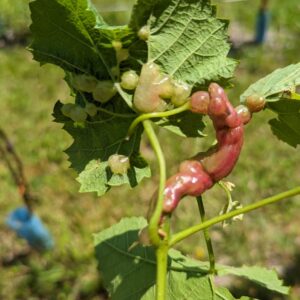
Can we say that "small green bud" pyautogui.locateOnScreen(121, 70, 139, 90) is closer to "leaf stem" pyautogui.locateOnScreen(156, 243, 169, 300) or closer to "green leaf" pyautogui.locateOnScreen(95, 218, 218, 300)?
"leaf stem" pyautogui.locateOnScreen(156, 243, 169, 300)

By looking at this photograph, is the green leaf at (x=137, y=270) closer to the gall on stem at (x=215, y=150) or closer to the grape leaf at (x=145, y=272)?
the grape leaf at (x=145, y=272)

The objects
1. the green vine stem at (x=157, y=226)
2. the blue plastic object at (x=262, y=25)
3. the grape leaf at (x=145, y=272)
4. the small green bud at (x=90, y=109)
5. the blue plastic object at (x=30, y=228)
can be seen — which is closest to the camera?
the green vine stem at (x=157, y=226)

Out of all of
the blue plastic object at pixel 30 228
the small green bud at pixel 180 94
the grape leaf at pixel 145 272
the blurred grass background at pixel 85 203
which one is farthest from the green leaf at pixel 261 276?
the blue plastic object at pixel 30 228

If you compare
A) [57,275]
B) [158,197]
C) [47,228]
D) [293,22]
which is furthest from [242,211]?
[293,22]

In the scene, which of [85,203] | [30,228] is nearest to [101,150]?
[30,228]

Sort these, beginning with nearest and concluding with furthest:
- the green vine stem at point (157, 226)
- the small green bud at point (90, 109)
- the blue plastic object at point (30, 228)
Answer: the green vine stem at point (157, 226) < the small green bud at point (90, 109) < the blue plastic object at point (30, 228)

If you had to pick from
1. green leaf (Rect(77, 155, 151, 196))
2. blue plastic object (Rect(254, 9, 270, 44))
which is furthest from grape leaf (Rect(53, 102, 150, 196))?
blue plastic object (Rect(254, 9, 270, 44))

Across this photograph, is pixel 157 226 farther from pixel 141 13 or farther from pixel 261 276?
pixel 261 276
